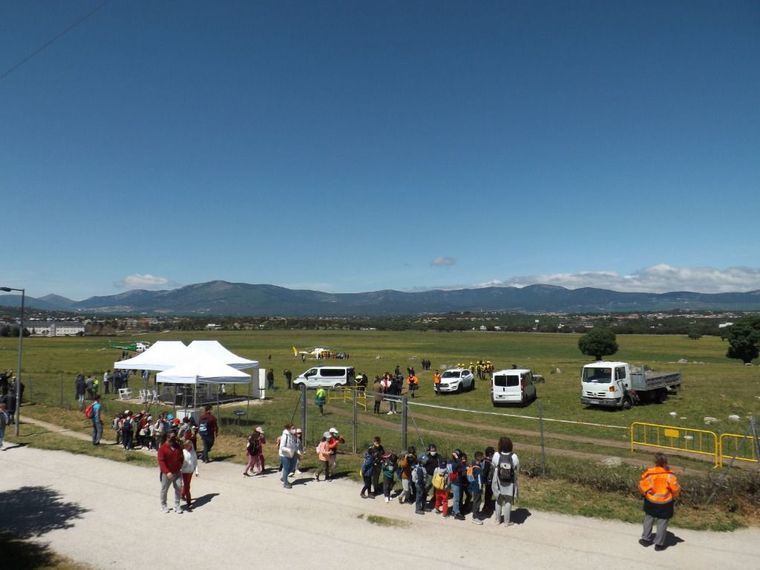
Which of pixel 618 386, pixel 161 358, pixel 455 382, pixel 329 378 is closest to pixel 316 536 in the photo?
pixel 161 358

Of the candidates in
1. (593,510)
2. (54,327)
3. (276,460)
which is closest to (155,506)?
(276,460)

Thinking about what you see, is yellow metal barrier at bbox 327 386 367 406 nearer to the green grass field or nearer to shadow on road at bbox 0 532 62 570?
the green grass field

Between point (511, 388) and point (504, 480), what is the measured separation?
18.4m

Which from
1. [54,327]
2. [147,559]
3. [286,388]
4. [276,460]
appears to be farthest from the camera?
[54,327]

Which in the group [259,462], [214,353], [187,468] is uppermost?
[214,353]

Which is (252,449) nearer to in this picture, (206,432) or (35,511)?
(206,432)

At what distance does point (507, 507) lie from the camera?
399 inches

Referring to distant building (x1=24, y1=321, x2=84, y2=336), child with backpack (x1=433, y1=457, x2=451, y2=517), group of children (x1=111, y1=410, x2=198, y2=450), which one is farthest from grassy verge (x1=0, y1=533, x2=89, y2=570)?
distant building (x1=24, y1=321, x2=84, y2=336)

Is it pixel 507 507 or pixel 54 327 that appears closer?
pixel 507 507

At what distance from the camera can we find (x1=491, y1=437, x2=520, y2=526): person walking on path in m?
9.95

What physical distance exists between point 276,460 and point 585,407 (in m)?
17.7

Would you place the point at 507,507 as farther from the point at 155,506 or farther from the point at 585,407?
the point at 585,407

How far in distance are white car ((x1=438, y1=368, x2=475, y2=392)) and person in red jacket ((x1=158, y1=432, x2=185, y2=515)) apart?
23.9 m

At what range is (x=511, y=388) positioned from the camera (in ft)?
91.0
